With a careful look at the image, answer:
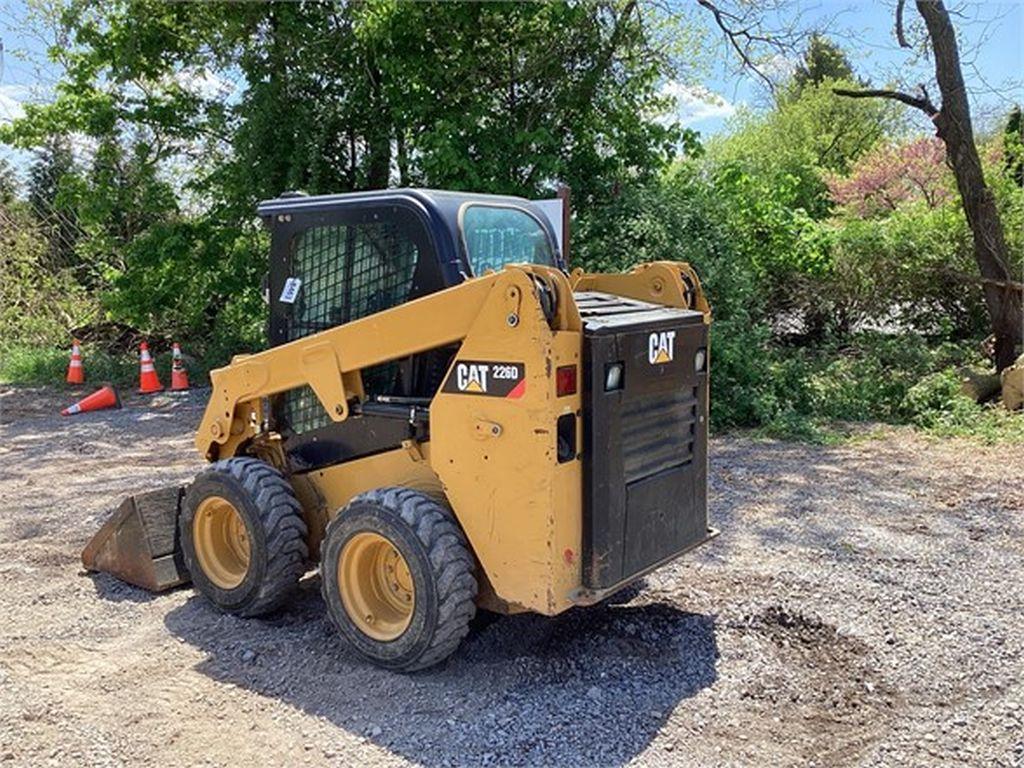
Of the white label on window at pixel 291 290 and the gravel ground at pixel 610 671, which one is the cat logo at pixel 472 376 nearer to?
the gravel ground at pixel 610 671

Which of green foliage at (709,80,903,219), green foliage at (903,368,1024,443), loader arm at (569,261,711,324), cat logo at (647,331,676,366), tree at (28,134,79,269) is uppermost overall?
green foliage at (709,80,903,219)

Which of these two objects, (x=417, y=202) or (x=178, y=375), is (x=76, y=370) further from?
(x=417, y=202)

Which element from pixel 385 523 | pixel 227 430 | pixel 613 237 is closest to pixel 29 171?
pixel 613 237

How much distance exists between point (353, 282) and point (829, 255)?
971 cm

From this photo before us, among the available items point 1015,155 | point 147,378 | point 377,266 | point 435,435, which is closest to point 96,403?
point 147,378

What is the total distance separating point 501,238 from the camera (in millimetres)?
4191

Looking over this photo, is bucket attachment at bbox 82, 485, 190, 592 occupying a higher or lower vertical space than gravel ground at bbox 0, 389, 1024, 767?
higher

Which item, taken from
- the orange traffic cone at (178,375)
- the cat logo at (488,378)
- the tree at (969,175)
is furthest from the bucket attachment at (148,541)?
the tree at (969,175)

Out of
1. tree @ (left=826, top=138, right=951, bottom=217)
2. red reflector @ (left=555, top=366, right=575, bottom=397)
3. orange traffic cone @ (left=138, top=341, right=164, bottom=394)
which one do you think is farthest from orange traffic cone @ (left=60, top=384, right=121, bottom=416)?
tree @ (left=826, top=138, right=951, bottom=217)

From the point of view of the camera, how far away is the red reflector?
3.28 m

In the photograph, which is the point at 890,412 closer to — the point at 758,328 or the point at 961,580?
the point at 758,328

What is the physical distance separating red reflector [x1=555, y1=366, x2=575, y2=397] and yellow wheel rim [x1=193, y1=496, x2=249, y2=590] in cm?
188

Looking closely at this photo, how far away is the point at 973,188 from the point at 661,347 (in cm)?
892

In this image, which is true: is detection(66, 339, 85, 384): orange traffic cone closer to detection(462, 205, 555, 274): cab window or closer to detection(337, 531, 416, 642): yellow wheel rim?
detection(462, 205, 555, 274): cab window
